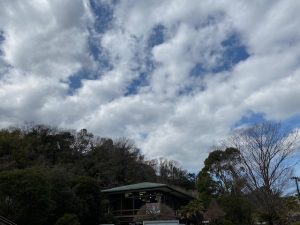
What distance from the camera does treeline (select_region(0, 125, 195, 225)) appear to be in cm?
2575

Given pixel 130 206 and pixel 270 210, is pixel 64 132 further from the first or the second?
pixel 270 210

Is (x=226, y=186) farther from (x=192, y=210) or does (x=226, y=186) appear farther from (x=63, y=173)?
(x=63, y=173)

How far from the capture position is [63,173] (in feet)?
108

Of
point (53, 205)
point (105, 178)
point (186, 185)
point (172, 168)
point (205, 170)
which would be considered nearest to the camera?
point (53, 205)

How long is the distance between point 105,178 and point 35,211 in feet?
113

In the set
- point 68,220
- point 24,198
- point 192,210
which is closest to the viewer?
point 24,198

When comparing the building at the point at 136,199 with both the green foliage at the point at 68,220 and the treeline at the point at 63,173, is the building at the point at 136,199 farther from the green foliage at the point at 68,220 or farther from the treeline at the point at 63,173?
the green foliage at the point at 68,220

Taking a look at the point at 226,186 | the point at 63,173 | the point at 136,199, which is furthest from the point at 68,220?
the point at 226,186

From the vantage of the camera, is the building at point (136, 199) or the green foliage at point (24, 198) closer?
the green foliage at point (24, 198)

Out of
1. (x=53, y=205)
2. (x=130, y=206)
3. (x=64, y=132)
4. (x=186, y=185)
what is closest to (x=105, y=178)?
(x=64, y=132)

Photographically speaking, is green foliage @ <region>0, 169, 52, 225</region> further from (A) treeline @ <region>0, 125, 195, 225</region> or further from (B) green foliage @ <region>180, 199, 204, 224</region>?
(B) green foliage @ <region>180, 199, 204, 224</region>

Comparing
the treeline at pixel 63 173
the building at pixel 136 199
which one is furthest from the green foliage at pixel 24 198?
the building at pixel 136 199

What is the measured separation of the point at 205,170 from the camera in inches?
2206

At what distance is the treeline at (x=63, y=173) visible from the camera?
25.8 metres
